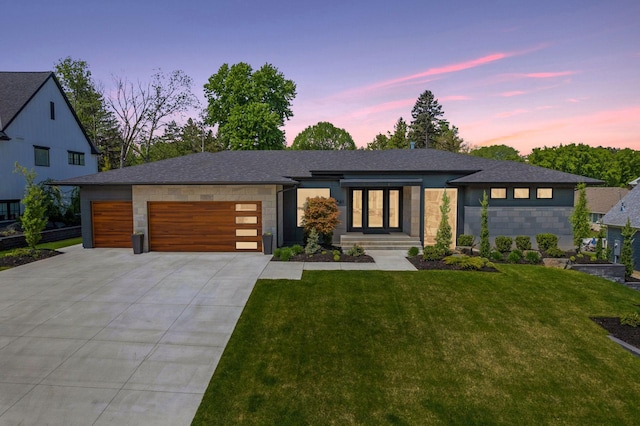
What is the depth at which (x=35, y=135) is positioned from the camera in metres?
24.5

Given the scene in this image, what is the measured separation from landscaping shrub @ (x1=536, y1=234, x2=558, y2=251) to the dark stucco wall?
2064 centimetres

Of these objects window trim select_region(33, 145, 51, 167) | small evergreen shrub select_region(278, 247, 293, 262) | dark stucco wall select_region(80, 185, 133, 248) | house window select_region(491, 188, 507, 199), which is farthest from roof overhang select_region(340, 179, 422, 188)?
window trim select_region(33, 145, 51, 167)

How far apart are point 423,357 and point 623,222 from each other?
739 inches

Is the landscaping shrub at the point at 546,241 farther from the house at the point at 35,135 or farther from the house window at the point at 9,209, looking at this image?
the house window at the point at 9,209

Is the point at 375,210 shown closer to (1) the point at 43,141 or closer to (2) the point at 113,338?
(2) the point at 113,338

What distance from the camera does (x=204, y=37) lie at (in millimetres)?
20812

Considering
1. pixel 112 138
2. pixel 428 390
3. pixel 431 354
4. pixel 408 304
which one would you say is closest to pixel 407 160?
pixel 408 304

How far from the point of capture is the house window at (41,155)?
24572 millimetres

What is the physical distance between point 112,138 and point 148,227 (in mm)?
44480

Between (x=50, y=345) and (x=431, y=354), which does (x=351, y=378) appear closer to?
(x=431, y=354)

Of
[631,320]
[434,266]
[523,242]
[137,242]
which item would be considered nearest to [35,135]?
[137,242]

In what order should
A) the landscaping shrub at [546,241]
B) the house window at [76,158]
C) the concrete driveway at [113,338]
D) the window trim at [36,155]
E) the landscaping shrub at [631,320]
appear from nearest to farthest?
1. the concrete driveway at [113,338]
2. the landscaping shrub at [631,320]
3. the landscaping shrub at [546,241]
4. the window trim at [36,155]
5. the house window at [76,158]

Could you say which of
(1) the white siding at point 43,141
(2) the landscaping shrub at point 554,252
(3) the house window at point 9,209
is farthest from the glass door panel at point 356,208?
(3) the house window at point 9,209

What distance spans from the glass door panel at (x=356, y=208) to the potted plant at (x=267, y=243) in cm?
641
